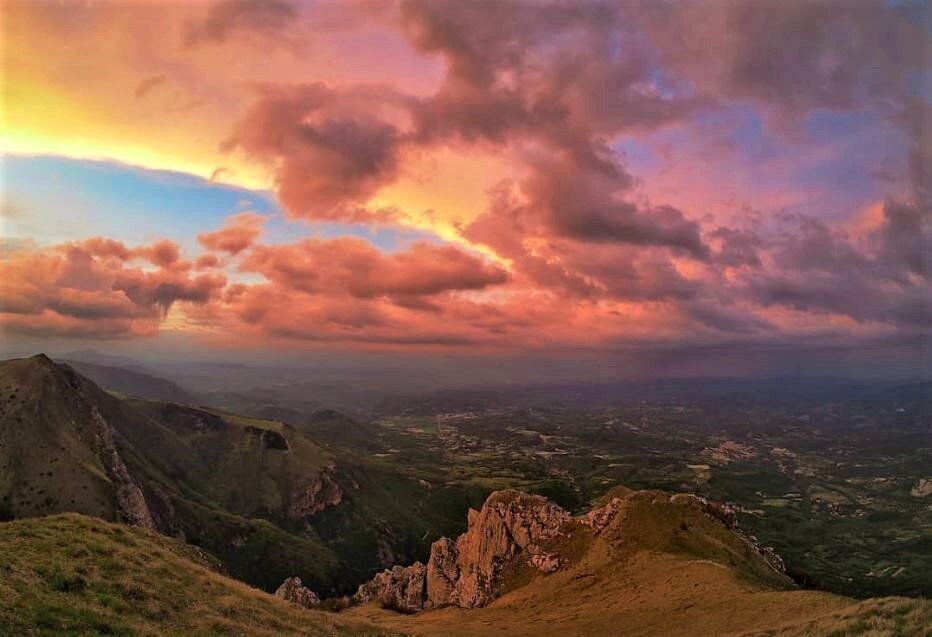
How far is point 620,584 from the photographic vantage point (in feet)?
340

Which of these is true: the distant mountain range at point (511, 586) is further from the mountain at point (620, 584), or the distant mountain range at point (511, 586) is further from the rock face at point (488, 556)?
the rock face at point (488, 556)

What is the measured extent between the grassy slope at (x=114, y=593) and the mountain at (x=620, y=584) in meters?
34.0

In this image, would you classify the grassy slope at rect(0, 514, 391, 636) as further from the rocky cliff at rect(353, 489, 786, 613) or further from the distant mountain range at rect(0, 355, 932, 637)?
the rocky cliff at rect(353, 489, 786, 613)

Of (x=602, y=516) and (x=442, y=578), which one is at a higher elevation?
(x=602, y=516)

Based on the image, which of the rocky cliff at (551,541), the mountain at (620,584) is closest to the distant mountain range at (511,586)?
the mountain at (620,584)

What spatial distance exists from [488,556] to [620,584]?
70.8m

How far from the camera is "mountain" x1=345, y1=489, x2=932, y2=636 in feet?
181

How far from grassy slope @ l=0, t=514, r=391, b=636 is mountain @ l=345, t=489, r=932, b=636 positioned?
33963 mm

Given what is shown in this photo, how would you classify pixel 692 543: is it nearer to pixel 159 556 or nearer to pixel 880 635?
pixel 880 635

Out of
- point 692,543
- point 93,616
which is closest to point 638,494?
point 692,543

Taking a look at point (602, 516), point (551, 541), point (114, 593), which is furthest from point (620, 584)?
point (114, 593)

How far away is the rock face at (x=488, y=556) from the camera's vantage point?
15450cm

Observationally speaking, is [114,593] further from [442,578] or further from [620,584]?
[442,578]

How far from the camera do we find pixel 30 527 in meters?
41.6
